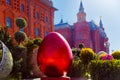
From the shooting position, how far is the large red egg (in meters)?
8.95

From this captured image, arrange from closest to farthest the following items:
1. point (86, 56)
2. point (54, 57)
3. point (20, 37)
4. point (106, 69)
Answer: point (54, 57) → point (106, 69) → point (86, 56) → point (20, 37)

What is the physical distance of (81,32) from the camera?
5191cm

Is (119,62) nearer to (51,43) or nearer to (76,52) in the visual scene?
(51,43)

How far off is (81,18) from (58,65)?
4628 cm

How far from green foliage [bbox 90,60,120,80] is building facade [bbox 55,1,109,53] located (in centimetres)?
3617

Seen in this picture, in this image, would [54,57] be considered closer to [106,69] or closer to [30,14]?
[106,69]

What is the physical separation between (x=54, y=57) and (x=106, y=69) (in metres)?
6.39

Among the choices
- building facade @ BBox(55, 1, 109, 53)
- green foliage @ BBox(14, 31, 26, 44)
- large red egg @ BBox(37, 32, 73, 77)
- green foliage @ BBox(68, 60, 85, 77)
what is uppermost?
building facade @ BBox(55, 1, 109, 53)

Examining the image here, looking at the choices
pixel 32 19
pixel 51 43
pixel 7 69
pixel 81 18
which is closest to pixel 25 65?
pixel 7 69

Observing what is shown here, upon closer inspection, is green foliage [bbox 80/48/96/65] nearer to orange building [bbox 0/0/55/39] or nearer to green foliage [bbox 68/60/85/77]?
green foliage [bbox 68/60/85/77]

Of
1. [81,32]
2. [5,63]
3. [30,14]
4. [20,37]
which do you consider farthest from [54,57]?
[81,32]

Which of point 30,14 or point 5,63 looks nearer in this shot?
point 5,63

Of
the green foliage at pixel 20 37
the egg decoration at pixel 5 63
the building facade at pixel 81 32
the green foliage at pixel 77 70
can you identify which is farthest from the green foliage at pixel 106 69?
the building facade at pixel 81 32

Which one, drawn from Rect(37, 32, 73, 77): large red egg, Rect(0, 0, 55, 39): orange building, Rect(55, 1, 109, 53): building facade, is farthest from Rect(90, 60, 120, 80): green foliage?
Rect(55, 1, 109, 53): building facade
